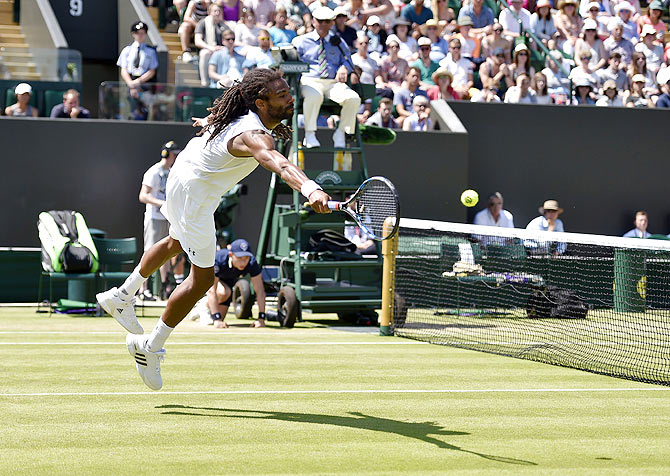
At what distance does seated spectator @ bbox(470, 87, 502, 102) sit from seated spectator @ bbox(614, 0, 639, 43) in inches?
146

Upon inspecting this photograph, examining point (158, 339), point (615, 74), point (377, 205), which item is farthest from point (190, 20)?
point (158, 339)

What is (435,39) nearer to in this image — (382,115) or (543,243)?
(382,115)

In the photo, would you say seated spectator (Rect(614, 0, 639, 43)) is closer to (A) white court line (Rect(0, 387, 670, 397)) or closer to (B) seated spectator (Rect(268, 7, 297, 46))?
(B) seated spectator (Rect(268, 7, 297, 46))

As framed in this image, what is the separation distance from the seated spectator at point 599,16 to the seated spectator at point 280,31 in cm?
586

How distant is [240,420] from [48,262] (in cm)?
770

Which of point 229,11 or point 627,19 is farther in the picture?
point 627,19

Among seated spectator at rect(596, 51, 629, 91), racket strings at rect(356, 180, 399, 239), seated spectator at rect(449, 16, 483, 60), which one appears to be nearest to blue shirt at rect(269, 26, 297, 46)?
seated spectator at rect(449, 16, 483, 60)

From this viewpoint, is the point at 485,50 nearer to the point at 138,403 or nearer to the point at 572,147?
the point at 572,147

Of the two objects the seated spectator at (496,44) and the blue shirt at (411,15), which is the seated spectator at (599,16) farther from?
the blue shirt at (411,15)

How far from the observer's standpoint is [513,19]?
1945 centimetres

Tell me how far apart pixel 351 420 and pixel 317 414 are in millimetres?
282

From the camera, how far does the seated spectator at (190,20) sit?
17906 mm

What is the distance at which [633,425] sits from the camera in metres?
6.74

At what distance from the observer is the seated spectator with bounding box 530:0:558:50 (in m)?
19.7
